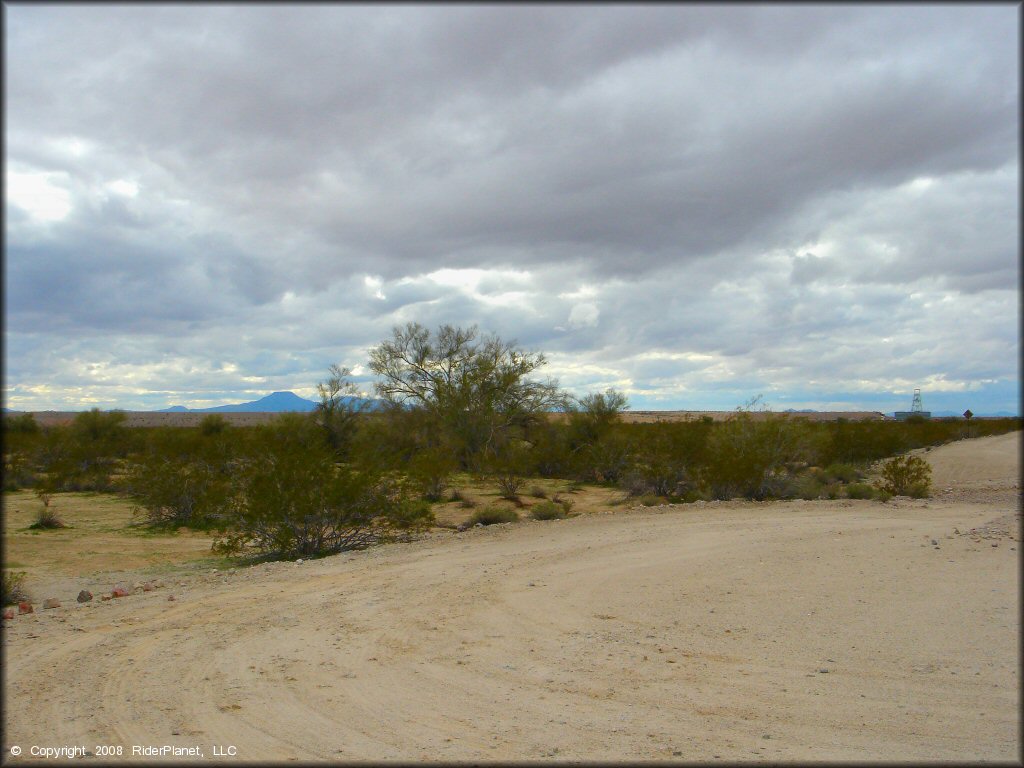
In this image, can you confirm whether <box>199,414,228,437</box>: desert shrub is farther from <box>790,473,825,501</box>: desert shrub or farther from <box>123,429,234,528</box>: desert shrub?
<box>790,473,825,501</box>: desert shrub

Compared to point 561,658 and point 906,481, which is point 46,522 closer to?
point 561,658

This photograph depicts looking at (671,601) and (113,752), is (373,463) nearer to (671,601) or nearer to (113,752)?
(671,601)

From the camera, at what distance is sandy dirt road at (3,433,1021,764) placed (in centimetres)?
600

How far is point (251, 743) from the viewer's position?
5918mm

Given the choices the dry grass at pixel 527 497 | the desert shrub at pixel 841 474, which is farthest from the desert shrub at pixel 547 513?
the desert shrub at pixel 841 474

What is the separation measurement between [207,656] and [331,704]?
2.37 metres

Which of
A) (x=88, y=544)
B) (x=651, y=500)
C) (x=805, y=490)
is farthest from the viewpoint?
(x=651, y=500)

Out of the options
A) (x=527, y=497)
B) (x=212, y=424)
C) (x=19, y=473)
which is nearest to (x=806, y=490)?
(x=527, y=497)

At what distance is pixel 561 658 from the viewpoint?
809cm

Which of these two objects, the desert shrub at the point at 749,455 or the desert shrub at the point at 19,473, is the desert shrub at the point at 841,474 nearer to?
the desert shrub at the point at 749,455

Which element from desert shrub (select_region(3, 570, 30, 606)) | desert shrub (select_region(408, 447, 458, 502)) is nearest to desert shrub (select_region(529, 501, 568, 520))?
desert shrub (select_region(408, 447, 458, 502))

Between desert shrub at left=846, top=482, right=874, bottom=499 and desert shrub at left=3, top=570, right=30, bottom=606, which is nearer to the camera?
desert shrub at left=3, top=570, right=30, bottom=606

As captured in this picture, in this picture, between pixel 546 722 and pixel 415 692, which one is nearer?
pixel 546 722

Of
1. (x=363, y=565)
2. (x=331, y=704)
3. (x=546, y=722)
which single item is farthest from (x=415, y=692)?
(x=363, y=565)
